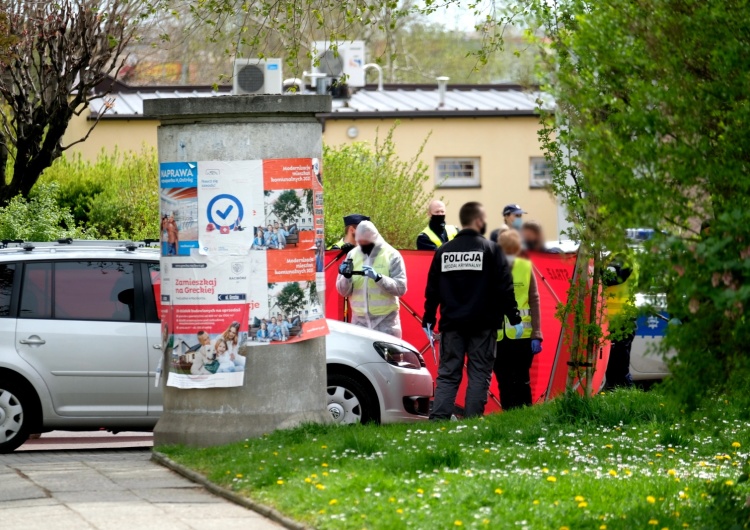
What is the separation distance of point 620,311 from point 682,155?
1.68 metres

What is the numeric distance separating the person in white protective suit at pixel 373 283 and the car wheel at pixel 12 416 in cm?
330

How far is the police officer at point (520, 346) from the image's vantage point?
12.1 m

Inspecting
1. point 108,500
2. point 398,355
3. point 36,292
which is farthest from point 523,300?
point 108,500

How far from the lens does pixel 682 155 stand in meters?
6.06

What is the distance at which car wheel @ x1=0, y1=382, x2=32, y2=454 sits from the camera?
1093 centimetres

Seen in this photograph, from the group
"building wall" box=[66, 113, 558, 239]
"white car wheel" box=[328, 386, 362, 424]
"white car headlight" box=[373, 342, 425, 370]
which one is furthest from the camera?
"building wall" box=[66, 113, 558, 239]

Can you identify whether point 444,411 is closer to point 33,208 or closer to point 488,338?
point 488,338

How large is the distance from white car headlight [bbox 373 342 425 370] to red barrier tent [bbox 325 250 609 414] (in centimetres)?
136

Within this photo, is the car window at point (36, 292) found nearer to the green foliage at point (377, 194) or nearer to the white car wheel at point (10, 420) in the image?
the white car wheel at point (10, 420)

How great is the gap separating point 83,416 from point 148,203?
8.67 meters

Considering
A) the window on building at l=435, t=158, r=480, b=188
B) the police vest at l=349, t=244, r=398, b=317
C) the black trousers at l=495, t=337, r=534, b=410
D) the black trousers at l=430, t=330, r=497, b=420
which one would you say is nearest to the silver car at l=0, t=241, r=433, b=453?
the black trousers at l=430, t=330, r=497, b=420

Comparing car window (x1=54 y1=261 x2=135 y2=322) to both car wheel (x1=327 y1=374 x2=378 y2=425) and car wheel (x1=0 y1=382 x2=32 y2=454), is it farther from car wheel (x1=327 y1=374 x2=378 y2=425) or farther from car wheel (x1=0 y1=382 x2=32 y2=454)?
car wheel (x1=327 y1=374 x2=378 y2=425)

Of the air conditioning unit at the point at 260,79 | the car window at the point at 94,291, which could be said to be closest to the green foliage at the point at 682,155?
the air conditioning unit at the point at 260,79

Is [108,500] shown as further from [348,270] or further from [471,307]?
[348,270]
